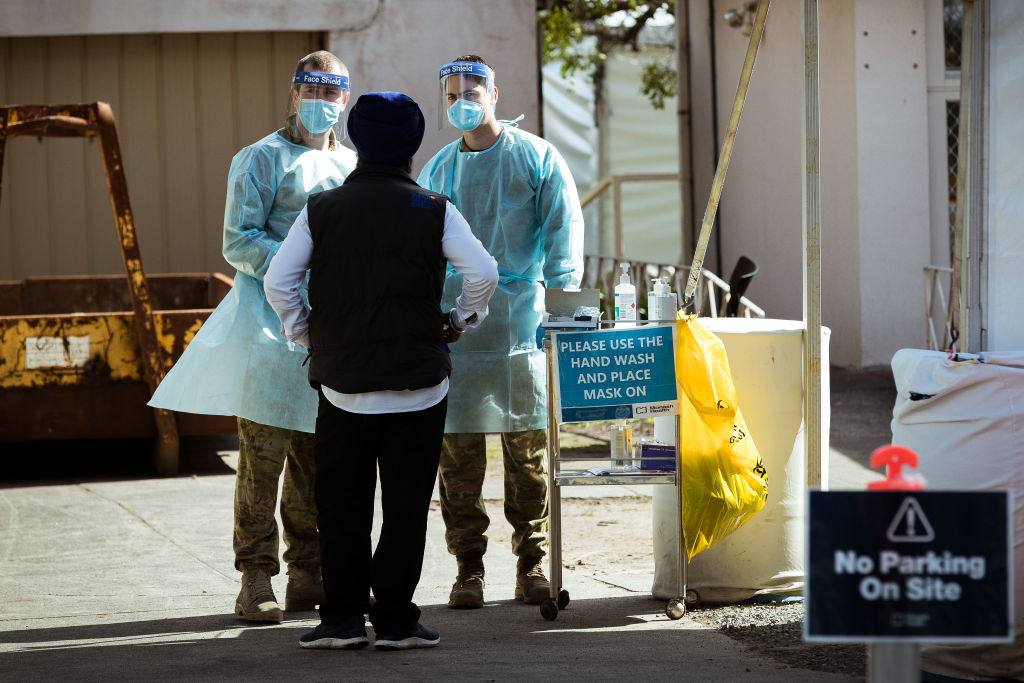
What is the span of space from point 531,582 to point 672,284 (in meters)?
7.23

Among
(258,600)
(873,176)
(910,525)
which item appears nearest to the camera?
(910,525)

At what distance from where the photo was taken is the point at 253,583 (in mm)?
4664

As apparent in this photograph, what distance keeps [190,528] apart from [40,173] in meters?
5.04

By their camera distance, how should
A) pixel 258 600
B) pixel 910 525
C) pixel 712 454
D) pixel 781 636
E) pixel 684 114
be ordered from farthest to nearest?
1. pixel 684 114
2. pixel 258 600
3. pixel 712 454
4. pixel 781 636
5. pixel 910 525

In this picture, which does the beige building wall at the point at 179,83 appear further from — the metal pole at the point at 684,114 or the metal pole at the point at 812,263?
the metal pole at the point at 812,263

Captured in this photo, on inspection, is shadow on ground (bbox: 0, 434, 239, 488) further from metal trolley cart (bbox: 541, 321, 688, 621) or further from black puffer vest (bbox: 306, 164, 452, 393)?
black puffer vest (bbox: 306, 164, 452, 393)

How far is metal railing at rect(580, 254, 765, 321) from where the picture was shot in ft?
33.2

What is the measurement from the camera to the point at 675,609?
15.0 feet

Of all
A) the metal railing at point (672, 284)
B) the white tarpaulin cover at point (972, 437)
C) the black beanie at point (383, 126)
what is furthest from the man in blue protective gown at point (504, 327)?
the metal railing at point (672, 284)

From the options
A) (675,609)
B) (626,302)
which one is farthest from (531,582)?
(626,302)

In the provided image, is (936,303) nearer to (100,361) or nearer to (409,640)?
(100,361)

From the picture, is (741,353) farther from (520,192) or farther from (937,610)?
(937,610)

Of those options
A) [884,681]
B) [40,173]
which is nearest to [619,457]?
[884,681]

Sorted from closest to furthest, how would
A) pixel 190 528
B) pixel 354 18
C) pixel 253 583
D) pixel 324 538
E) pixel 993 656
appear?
pixel 993 656
pixel 324 538
pixel 253 583
pixel 190 528
pixel 354 18
